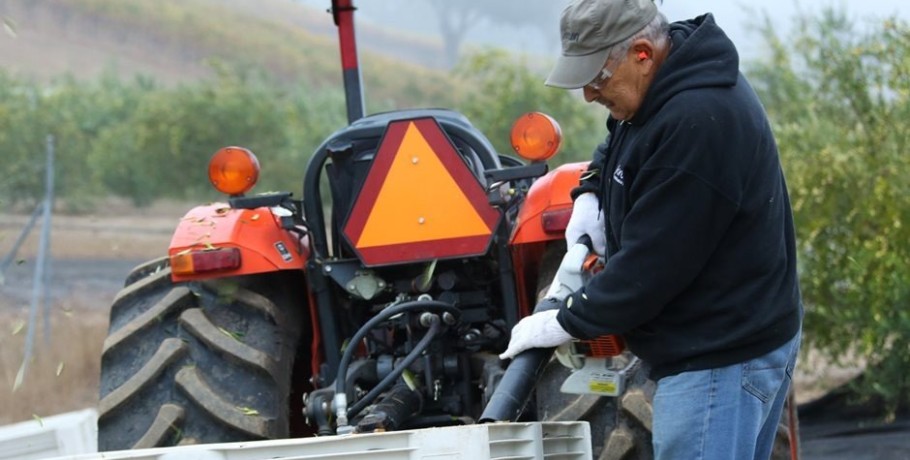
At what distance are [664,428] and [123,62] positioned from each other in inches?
1379

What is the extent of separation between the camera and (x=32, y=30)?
37406mm

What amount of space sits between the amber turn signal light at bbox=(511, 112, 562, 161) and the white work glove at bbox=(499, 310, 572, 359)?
1.39 metres

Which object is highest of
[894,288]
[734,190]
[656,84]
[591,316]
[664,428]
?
[656,84]

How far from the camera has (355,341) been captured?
5.07 metres

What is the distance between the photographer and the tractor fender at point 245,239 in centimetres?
546

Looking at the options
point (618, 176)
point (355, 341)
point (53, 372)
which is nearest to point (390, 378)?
point (355, 341)

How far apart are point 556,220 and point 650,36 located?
1.42 metres

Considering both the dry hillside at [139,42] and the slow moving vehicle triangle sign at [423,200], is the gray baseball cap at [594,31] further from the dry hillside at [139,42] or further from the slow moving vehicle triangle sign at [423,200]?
the dry hillside at [139,42]

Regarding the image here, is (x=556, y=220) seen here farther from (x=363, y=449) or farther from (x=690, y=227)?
(x=363, y=449)

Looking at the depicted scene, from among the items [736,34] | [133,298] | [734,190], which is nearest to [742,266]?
[734,190]

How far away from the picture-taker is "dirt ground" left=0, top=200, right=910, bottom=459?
28.2 feet

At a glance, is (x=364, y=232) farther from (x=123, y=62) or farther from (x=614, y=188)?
(x=123, y=62)

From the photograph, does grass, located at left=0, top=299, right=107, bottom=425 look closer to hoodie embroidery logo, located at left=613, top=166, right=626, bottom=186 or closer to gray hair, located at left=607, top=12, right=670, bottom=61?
hoodie embroidery logo, located at left=613, top=166, right=626, bottom=186

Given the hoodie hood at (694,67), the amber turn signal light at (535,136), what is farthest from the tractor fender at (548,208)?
the hoodie hood at (694,67)
